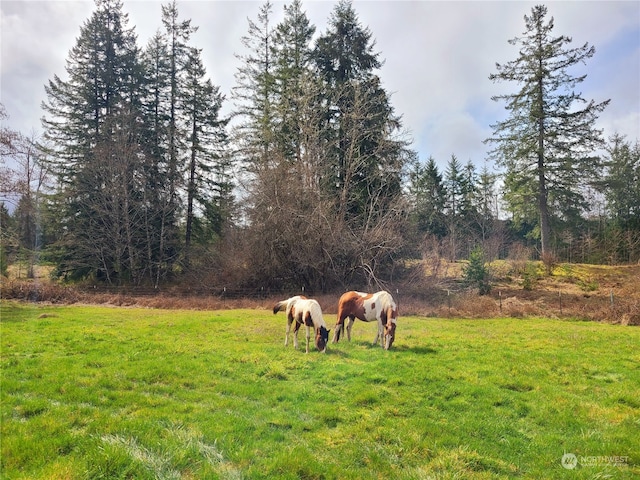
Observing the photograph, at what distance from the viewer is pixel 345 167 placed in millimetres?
22031

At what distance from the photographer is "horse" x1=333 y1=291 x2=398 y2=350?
360 inches

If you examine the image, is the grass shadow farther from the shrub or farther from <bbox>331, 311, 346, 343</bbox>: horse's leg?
the shrub

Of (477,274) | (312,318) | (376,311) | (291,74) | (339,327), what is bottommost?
(339,327)

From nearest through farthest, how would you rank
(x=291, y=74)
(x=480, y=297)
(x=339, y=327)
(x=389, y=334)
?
(x=389, y=334) → (x=339, y=327) → (x=480, y=297) → (x=291, y=74)

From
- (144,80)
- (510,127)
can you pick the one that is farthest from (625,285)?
(144,80)

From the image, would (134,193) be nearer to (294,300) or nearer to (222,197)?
(222,197)

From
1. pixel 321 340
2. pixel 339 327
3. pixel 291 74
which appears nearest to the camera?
pixel 321 340

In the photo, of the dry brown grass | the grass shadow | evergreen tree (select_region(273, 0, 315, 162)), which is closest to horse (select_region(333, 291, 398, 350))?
the grass shadow

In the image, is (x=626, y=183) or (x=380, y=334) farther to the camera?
(x=626, y=183)

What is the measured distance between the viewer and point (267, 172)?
20656mm

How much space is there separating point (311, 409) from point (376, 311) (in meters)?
4.59

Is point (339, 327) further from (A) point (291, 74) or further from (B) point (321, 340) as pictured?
(A) point (291, 74)

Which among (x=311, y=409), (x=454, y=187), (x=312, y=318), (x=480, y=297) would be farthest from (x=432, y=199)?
(x=311, y=409)

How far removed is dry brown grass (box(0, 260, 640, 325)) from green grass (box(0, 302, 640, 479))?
6861 mm
